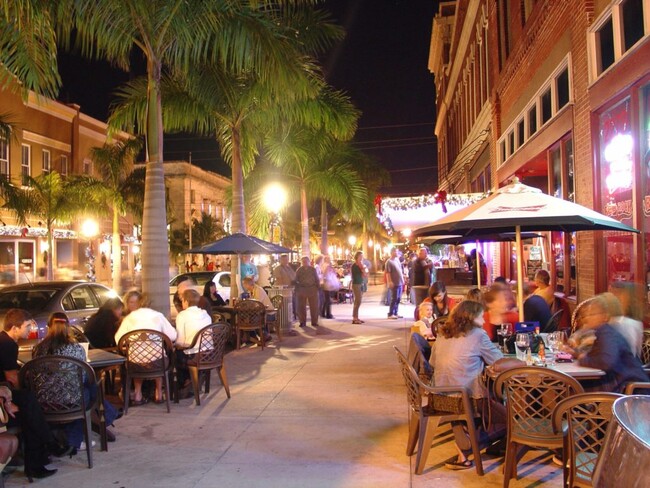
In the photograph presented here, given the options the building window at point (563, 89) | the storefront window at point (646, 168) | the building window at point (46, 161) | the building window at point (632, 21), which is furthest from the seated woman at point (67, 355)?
the building window at point (46, 161)

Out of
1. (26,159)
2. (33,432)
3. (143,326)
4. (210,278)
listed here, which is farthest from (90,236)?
(33,432)

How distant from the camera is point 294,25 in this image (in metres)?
15.0

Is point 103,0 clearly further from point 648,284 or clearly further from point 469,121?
point 469,121

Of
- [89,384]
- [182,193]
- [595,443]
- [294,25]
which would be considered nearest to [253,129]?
[294,25]

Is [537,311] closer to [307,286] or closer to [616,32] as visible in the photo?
[616,32]

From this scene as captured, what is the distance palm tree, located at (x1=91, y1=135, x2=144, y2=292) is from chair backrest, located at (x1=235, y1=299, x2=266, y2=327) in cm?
1731

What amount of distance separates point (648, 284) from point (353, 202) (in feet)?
53.5

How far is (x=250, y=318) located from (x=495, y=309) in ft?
18.8

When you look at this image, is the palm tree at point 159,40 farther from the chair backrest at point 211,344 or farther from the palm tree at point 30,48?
the chair backrest at point 211,344

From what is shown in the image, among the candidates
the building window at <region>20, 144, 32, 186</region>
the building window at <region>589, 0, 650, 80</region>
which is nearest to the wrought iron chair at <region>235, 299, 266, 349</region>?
the building window at <region>589, 0, 650, 80</region>

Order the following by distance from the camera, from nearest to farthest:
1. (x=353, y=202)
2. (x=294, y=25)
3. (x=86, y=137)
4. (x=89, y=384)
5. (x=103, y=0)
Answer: (x=89, y=384), (x=103, y=0), (x=294, y=25), (x=353, y=202), (x=86, y=137)

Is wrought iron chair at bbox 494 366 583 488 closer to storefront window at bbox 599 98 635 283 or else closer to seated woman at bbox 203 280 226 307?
storefront window at bbox 599 98 635 283

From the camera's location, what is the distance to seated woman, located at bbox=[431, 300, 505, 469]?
5.18m

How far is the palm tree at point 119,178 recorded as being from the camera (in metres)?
27.1
